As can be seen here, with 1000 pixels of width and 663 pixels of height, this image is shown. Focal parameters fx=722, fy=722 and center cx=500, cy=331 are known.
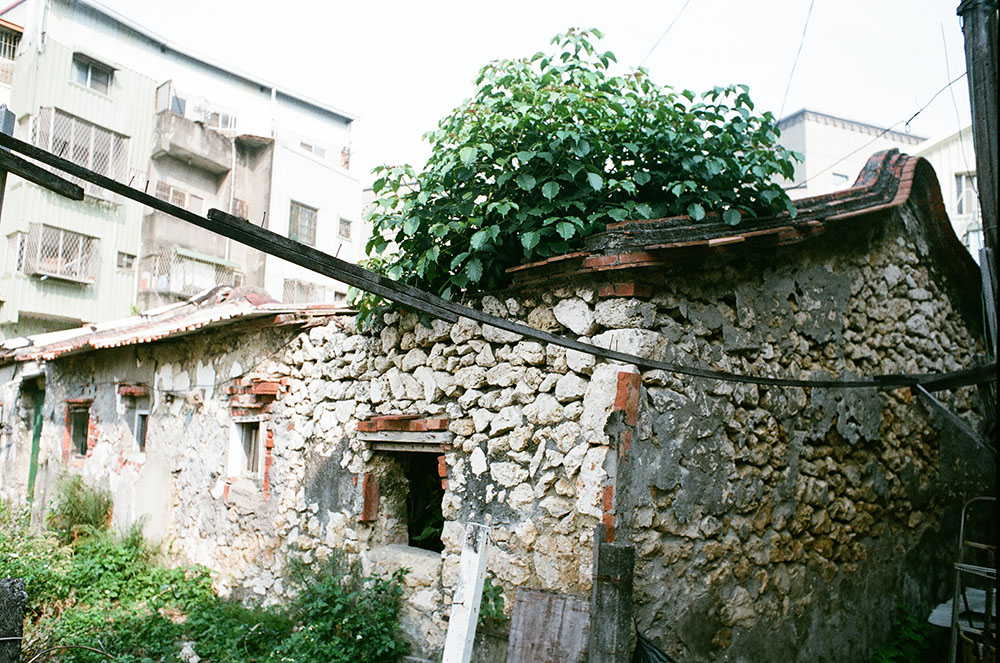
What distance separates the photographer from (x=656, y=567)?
403cm

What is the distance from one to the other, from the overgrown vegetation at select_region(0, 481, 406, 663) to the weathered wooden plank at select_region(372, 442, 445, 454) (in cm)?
91

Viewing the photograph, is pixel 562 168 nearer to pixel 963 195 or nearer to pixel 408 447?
pixel 408 447

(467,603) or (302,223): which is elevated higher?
(302,223)

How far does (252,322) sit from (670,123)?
4.26 meters

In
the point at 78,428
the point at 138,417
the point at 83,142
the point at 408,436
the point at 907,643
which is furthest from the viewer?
the point at 83,142

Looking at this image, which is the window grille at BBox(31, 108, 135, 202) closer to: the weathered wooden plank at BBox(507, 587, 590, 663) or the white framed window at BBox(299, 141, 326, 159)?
the white framed window at BBox(299, 141, 326, 159)

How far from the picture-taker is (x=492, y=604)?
4363 millimetres

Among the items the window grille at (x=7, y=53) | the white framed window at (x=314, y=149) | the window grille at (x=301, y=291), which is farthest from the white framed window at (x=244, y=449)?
the white framed window at (x=314, y=149)

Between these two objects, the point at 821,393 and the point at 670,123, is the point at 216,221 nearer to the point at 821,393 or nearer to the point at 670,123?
the point at 670,123

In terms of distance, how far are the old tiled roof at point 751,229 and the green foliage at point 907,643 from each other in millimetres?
2989

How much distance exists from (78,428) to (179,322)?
119 inches

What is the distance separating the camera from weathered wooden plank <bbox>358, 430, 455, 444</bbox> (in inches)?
195

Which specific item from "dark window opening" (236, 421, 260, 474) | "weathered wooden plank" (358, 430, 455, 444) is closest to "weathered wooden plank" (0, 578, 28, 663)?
"weathered wooden plank" (358, 430, 455, 444)

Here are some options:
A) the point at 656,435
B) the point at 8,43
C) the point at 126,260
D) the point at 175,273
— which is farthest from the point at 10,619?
the point at 8,43
